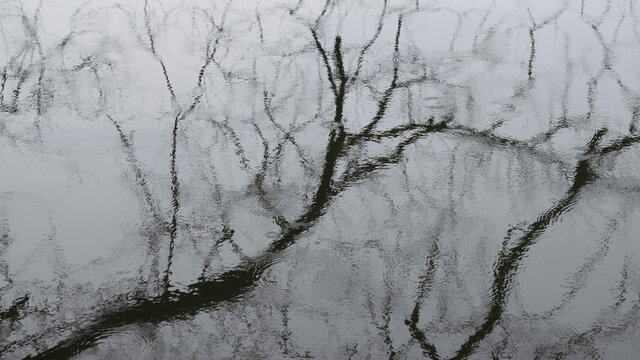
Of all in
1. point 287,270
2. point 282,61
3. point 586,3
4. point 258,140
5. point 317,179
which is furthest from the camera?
point 586,3

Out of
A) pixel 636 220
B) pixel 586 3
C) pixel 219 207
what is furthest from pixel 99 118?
pixel 586 3

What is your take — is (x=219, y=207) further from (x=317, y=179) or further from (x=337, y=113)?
(x=337, y=113)

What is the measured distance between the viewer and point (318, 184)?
7.28 feet

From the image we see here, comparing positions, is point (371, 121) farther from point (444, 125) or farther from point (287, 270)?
point (287, 270)

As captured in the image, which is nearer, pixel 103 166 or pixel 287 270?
pixel 287 270

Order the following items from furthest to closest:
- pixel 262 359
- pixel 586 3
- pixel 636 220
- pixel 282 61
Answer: pixel 586 3, pixel 282 61, pixel 636 220, pixel 262 359

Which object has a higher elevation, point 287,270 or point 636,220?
point 636,220

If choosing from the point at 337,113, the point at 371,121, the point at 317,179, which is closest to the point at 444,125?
the point at 371,121

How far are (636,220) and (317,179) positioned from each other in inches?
46.6

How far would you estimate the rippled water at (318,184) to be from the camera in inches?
65.2

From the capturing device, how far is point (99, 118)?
2.61m

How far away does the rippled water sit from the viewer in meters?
1.66

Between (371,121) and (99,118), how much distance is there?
125 cm

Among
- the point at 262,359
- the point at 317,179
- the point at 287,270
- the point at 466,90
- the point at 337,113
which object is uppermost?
the point at 466,90
